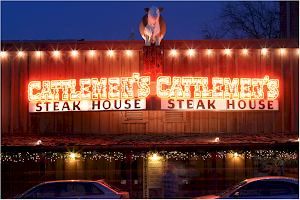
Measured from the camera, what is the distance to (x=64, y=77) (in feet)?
53.3

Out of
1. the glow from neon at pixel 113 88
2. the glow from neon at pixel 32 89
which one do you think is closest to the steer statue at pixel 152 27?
the glow from neon at pixel 113 88

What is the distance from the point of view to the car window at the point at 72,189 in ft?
37.6

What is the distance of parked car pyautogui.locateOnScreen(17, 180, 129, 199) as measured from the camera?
1127cm

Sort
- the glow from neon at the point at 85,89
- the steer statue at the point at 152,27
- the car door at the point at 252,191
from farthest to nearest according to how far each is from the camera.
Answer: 1. the glow from neon at the point at 85,89
2. the steer statue at the point at 152,27
3. the car door at the point at 252,191

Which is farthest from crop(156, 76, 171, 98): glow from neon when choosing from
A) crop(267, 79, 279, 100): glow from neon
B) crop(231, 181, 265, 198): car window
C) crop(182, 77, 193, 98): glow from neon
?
crop(231, 181, 265, 198): car window

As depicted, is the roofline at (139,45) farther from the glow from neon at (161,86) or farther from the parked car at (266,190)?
the parked car at (266,190)

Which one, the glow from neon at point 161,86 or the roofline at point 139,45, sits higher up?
the roofline at point 139,45

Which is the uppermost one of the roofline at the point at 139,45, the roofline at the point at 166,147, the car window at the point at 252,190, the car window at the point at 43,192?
the roofline at the point at 139,45

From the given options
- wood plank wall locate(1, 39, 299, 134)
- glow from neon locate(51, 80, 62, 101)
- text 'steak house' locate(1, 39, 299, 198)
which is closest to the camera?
text 'steak house' locate(1, 39, 299, 198)

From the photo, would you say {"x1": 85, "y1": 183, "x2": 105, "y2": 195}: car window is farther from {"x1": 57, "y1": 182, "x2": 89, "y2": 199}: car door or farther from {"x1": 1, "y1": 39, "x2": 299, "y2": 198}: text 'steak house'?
{"x1": 1, "y1": 39, "x2": 299, "y2": 198}: text 'steak house'

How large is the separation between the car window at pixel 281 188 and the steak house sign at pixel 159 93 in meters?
4.67

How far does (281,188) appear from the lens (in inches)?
437

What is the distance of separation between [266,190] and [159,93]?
594cm

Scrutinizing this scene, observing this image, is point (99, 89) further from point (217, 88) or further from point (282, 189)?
point (282, 189)
